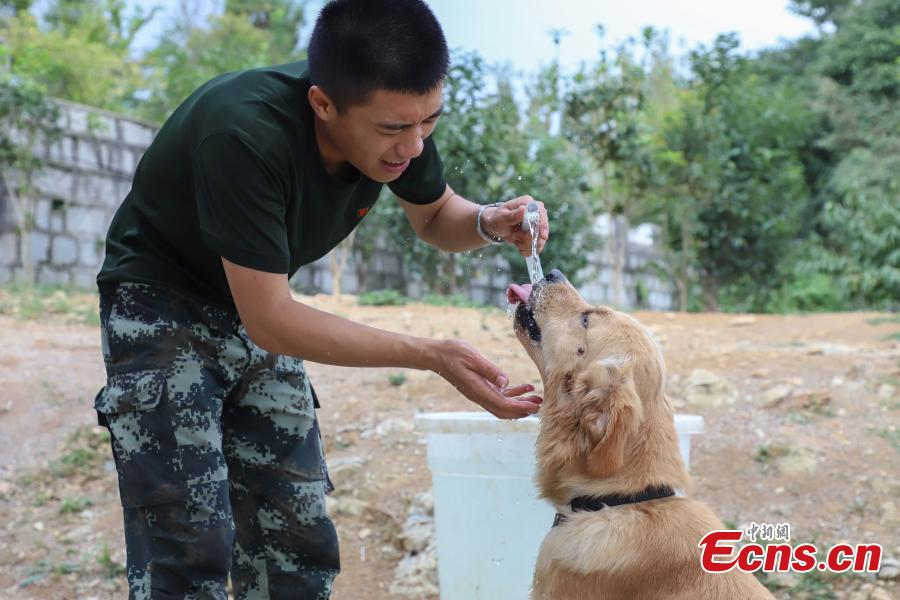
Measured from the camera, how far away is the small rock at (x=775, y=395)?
21.0 feet

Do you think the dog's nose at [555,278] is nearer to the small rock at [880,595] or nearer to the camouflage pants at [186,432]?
the camouflage pants at [186,432]

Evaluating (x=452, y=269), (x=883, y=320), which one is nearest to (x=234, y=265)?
(x=883, y=320)

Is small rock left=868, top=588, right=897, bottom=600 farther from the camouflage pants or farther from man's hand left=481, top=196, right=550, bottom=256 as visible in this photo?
the camouflage pants

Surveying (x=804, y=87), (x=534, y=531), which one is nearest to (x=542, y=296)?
(x=534, y=531)

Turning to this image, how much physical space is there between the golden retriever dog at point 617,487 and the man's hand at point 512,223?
48cm

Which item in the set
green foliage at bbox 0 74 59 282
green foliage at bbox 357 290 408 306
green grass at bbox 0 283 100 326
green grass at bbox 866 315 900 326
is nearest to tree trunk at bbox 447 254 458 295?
green foliage at bbox 357 290 408 306

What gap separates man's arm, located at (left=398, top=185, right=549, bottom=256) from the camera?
3480 mm

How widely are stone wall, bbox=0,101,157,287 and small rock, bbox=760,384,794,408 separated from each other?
374 inches

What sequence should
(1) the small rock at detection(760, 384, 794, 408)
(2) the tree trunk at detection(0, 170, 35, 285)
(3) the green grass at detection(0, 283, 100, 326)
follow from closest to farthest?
(1) the small rock at detection(760, 384, 794, 408) → (3) the green grass at detection(0, 283, 100, 326) → (2) the tree trunk at detection(0, 170, 35, 285)

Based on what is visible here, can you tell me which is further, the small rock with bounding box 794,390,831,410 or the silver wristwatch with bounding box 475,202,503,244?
the small rock with bounding box 794,390,831,410

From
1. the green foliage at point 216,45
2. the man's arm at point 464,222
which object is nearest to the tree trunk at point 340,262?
the green foliage at point 216,45

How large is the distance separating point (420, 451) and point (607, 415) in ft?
11.1

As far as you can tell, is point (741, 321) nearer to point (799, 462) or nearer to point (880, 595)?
point (799, 462)

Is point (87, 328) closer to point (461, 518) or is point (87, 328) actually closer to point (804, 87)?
point (461, 518)
